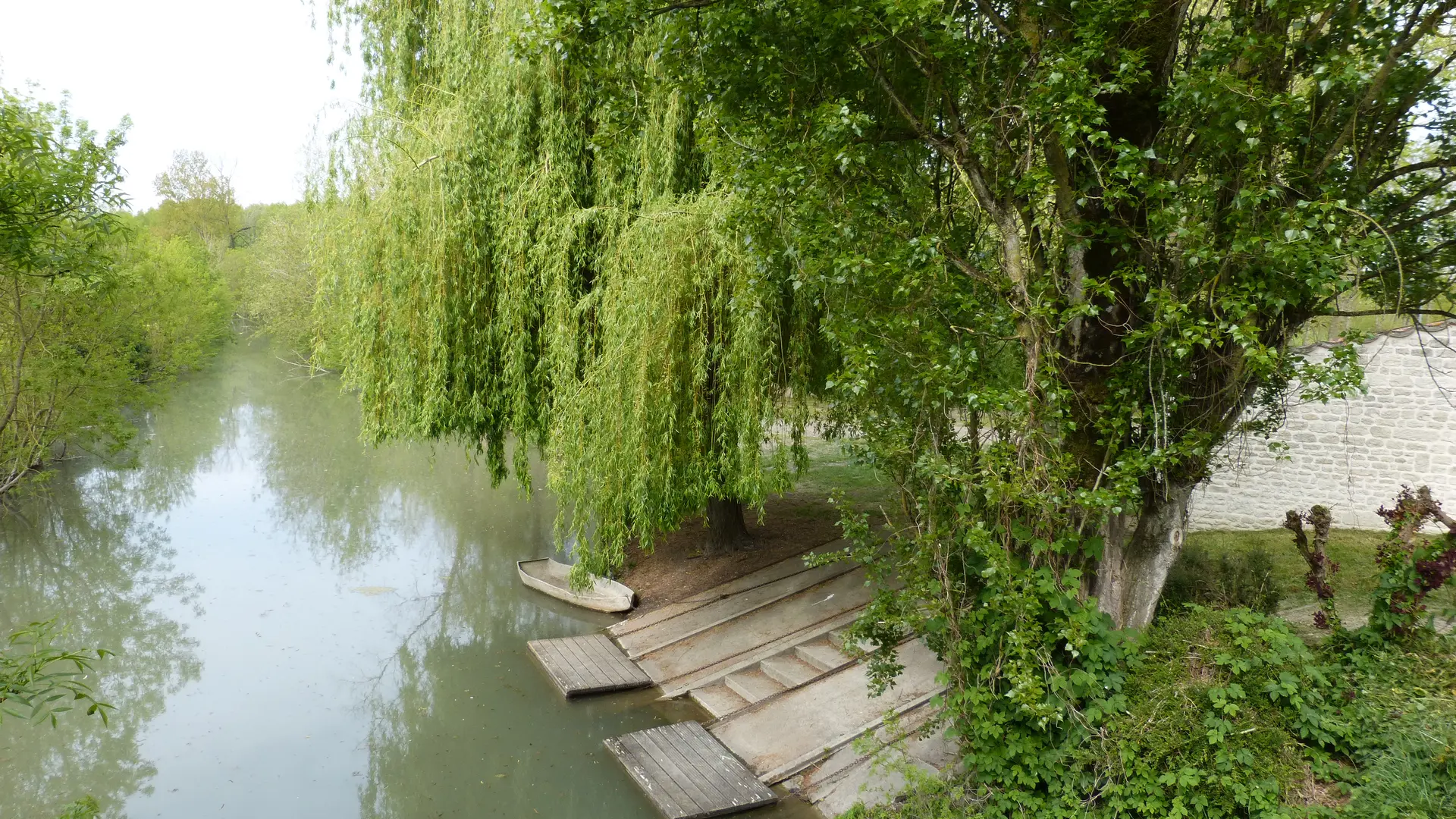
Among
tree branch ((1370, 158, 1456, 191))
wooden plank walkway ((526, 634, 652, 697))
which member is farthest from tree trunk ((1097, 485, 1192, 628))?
wooden plank walkway ((526, 634, 652, 697))

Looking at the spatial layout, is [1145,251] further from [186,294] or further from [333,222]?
[186,294]

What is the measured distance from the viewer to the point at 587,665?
10711 millimetres

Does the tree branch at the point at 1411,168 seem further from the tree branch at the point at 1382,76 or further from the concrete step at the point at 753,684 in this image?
the concrete step at the point at 753,684

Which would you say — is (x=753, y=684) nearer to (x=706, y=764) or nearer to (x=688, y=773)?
(x=706, y=764)

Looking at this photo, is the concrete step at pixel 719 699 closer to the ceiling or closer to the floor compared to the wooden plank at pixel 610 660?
closer to the ceiling

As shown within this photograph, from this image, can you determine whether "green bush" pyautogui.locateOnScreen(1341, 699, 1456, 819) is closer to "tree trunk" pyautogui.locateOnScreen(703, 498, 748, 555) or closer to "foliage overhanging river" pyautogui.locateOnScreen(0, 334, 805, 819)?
"foliage overhanging river" pyautogui.locateOnScreen(0, 334, 805, 819)

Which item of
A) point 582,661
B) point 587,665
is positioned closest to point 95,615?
point 582,661

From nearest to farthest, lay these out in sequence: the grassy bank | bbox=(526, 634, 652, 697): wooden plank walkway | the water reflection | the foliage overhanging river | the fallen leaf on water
Answer: 1. the grassy bank
2. the foliage overhanging river
3. the water reflection
4. bbox=(526, 634, 652, 697): wooden plank walkway
5. the fallen leaf on water

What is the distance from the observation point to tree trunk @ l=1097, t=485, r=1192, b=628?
6828 millimetres

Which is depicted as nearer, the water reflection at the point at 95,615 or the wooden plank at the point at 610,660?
the water reflection at the point at 95,615

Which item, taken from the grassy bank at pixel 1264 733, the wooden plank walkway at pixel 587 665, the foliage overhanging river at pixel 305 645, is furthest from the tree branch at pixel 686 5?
the wooden plank walkway at pixel 587 665

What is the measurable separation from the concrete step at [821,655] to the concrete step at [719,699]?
84 cm

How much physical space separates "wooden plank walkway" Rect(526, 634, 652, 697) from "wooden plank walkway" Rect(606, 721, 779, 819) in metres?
1.03

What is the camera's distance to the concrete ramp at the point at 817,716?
847 cm
